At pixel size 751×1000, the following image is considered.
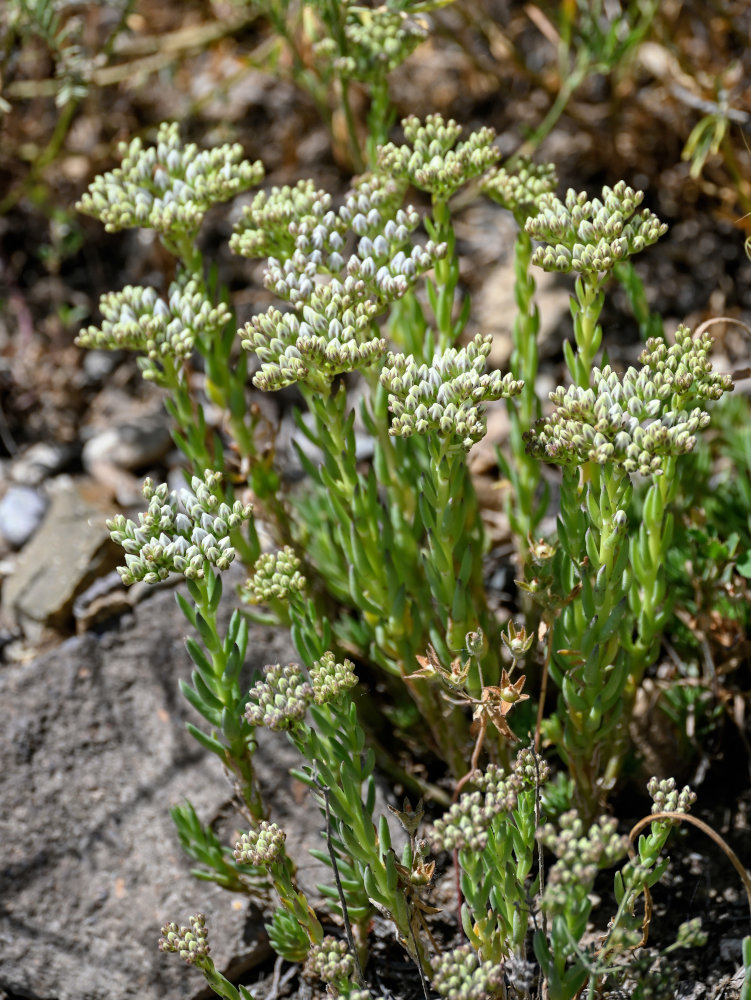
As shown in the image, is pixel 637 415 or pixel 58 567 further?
pixel 58 567

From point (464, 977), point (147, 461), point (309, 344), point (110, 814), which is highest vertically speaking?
point (147, 461)

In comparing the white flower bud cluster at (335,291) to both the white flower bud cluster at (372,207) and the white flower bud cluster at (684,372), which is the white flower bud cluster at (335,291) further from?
Answer: the white flower bud cluster at (684,372)

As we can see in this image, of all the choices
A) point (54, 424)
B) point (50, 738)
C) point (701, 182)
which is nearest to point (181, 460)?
point (54, 424)

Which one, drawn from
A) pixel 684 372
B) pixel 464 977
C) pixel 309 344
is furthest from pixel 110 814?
pixel 684 372

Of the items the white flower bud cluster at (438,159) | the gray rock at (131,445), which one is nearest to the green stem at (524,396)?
the white flower bud cluster at (438,159)

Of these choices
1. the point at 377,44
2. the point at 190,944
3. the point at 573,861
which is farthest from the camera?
the point at 377,44

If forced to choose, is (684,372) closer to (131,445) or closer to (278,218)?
(278,218)

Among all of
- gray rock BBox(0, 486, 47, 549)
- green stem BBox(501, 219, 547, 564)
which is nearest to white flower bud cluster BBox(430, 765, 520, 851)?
green stem BBox(501, 219, 547, 564)

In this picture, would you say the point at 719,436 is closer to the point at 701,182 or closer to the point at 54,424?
the point at 701,182
